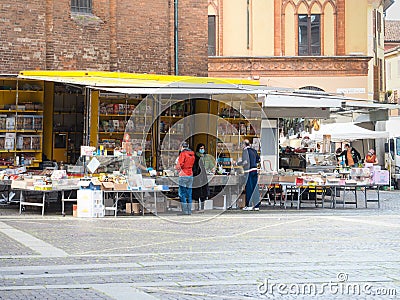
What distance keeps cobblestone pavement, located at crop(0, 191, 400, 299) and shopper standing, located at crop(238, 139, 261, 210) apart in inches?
78.8

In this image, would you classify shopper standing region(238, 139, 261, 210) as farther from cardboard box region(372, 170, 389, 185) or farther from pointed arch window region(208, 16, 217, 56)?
pointed arch window region(208, 16, 217, 56)

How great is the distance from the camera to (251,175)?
72.6 ft

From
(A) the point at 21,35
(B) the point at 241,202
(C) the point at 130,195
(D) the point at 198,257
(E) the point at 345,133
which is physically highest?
(A) the point at 21,35

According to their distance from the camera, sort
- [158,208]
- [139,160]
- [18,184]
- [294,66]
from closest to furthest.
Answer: [18,184] → [158,208] → [139,160] → [294,66]

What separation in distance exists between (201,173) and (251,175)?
1.50m

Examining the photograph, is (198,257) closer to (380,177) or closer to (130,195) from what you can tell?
(130,195)

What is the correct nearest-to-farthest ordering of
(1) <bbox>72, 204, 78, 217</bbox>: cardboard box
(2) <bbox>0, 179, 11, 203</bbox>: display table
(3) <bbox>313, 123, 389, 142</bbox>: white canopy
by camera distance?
(1) <bbox>72, 204, 78, 217</bbox>: cardboard box → (2) <bbox>0, 179, 11, 203</bbox>: display table → (3) <bbox>313, 123, 389, 142</bbox>: white canopy

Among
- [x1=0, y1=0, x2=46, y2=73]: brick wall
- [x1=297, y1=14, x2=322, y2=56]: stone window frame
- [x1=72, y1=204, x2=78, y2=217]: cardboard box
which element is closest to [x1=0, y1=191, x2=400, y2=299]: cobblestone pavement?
[x1=72, y1=204, x2=78, y2=217]: cardboard box

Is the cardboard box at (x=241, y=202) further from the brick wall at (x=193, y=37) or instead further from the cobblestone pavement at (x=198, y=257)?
the brick wall at (x=193, y=37)

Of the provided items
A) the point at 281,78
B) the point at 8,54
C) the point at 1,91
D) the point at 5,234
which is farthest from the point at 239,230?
the point at 281,78

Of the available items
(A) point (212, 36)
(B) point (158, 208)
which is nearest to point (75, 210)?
(B) point (158, 208)

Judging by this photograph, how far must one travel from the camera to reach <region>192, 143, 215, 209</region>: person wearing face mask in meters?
21.3

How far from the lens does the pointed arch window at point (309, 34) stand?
45.3 m

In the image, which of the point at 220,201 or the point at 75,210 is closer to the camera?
the point at 75,210
